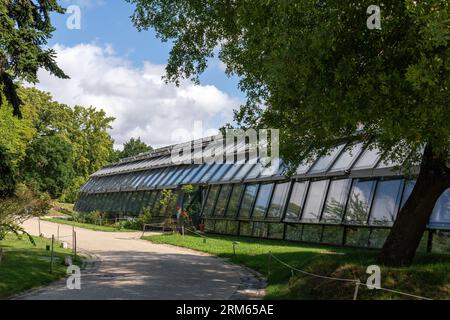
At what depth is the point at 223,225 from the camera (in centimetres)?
2888

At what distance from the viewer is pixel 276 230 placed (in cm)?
2369

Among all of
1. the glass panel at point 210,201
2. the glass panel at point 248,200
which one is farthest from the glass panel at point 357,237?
the glass panel at point 210,201

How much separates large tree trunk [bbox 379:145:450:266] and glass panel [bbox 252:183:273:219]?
14.5m

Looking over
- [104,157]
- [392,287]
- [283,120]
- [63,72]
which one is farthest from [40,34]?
[104,157]

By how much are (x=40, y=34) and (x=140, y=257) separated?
27.6ft

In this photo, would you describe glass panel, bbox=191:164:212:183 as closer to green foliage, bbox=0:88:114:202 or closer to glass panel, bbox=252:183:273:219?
glass panel, bbox=252:183:273:219

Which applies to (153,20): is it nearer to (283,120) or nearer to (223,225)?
(283,120)

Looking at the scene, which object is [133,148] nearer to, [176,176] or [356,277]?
[176,176]

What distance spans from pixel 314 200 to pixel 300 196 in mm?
1155

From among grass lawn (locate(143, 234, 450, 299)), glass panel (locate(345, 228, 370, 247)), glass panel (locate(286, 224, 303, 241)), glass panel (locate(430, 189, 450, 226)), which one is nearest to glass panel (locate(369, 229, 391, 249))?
glass panel (locate(345, 228, 370, 247))

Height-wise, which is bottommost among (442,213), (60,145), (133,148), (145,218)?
(145,218)

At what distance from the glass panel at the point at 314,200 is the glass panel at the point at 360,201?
1.75 metres

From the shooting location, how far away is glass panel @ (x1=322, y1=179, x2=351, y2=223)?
771 inches

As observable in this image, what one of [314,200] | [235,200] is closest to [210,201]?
[235,200]
